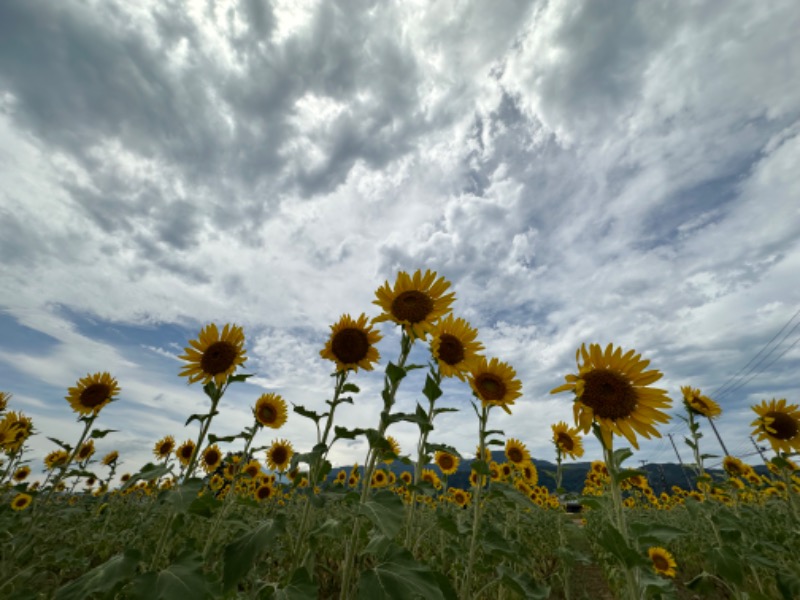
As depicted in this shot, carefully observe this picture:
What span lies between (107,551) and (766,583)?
10.9 m

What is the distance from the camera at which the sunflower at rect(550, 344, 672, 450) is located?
322cm

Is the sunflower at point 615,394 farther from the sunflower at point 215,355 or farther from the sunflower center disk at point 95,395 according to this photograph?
the sunflower center disk at point 95,395

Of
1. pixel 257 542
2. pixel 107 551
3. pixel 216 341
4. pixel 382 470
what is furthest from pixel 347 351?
pixel 382 470

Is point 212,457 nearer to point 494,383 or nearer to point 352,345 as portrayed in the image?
point 352,345

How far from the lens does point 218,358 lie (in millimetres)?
4203

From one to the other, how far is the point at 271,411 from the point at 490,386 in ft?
15.9

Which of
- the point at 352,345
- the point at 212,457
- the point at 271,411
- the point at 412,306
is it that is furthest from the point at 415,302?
the point at 212,457

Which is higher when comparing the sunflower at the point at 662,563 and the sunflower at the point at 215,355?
the sunflower at the point at 215,355

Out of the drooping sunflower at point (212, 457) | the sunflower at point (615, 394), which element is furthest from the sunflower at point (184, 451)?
the sunflower at point (615, 394)

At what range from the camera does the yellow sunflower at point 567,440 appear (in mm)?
8062

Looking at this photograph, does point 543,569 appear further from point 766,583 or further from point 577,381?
point 577,381

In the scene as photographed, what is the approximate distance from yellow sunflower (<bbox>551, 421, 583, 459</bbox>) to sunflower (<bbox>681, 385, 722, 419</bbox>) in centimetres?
226

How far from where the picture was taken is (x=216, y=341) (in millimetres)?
4438

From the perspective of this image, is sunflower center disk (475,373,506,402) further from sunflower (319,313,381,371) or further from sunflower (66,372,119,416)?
sunflower (66,372,119,416)
